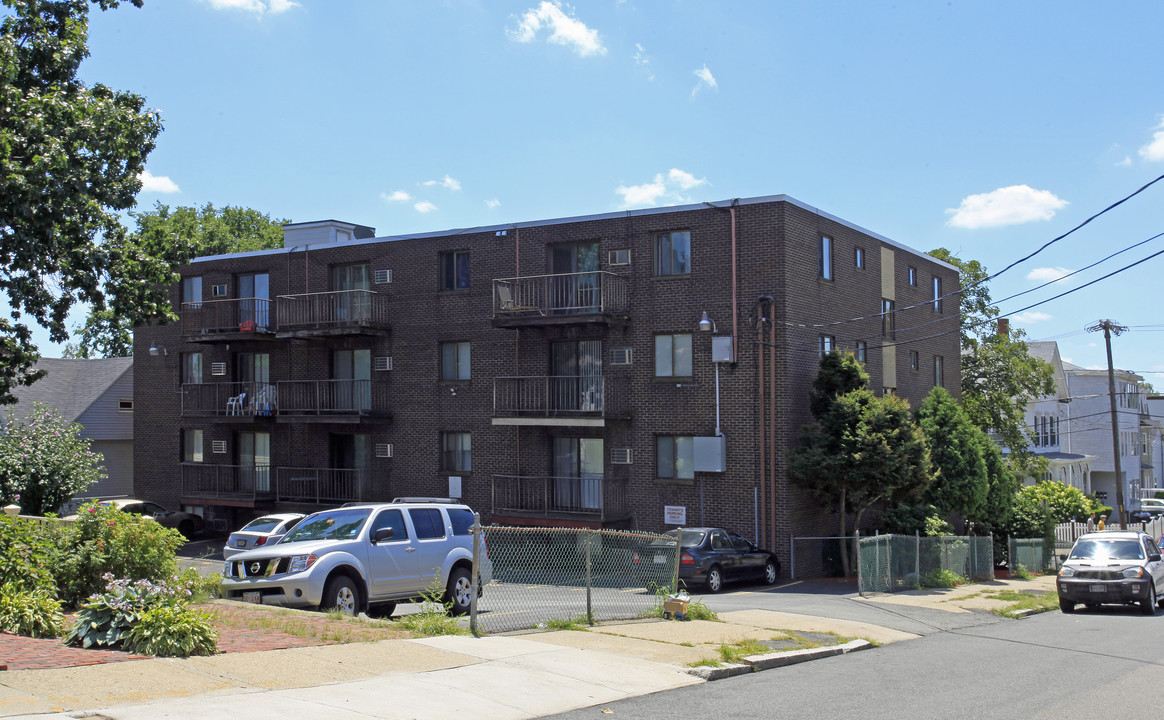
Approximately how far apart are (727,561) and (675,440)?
4.81 metres

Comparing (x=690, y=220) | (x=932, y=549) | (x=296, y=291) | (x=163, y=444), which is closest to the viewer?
(x=932, y=549)

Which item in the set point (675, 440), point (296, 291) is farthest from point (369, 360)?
point (675, 440)

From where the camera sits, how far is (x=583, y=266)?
2808 centimetres

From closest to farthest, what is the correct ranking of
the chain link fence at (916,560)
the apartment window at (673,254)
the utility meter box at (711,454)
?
the chain link fence at (916,560), the utility meter box at (711,454), the apartment window at (673,254)

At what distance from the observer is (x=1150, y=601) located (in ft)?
63.8

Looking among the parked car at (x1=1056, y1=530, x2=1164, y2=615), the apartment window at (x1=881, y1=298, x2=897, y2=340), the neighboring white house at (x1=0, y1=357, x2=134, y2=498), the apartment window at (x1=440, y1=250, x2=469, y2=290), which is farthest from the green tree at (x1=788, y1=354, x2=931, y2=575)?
the neighboring white house at (x1=0, y1=357, x2=134, y2=498)

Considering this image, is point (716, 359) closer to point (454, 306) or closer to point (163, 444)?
point (454, 306)

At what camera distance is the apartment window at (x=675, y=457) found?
26266 millimetres

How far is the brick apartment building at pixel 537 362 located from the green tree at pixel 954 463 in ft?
9.38

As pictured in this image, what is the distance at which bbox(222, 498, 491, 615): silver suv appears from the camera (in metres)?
12.8

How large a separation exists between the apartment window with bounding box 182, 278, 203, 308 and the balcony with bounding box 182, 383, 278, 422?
123 inches

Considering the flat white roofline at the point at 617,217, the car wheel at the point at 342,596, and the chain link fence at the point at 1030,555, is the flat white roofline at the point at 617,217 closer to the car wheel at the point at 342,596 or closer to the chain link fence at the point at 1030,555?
the chain link fence at the point at 1030,555

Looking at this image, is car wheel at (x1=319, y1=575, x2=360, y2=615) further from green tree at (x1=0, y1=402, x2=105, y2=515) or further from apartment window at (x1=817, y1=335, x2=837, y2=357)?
apartment window at (x1=817, y1=335, x2=837, y2=357)

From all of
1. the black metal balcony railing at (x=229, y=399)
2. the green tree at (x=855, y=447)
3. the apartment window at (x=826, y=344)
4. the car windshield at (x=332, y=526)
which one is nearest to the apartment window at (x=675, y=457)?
the green tree at (x=855, y=447)
